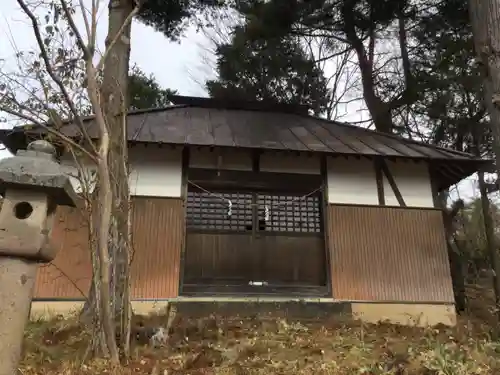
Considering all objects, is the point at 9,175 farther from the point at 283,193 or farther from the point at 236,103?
the point at 236,103

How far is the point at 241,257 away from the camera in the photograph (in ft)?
29.1

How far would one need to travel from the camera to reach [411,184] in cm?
912

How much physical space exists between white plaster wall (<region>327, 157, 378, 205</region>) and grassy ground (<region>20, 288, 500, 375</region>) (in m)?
2.47

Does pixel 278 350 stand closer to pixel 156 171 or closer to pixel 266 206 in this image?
pixel 266 206

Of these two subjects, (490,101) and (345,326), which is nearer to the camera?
(490,101)

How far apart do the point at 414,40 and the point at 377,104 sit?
1925mm

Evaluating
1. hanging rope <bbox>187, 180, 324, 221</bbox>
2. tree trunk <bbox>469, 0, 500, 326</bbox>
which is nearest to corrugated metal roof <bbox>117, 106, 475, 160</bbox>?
hanging rope <bbox>187, 180, 324, 221</bbox>

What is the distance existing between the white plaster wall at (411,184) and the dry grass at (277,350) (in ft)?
8.31

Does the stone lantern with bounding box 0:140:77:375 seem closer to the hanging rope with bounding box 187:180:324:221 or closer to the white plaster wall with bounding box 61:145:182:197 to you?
the white plaster wall with bounding box 61:145:182:197

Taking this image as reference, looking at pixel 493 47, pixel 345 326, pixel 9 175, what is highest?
pixel 493 47

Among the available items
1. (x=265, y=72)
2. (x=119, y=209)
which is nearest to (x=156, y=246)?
(x=119, y=209)

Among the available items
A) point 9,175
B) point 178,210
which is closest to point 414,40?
point 178,210

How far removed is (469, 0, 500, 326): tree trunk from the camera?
18.9ft

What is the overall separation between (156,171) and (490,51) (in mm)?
5597
